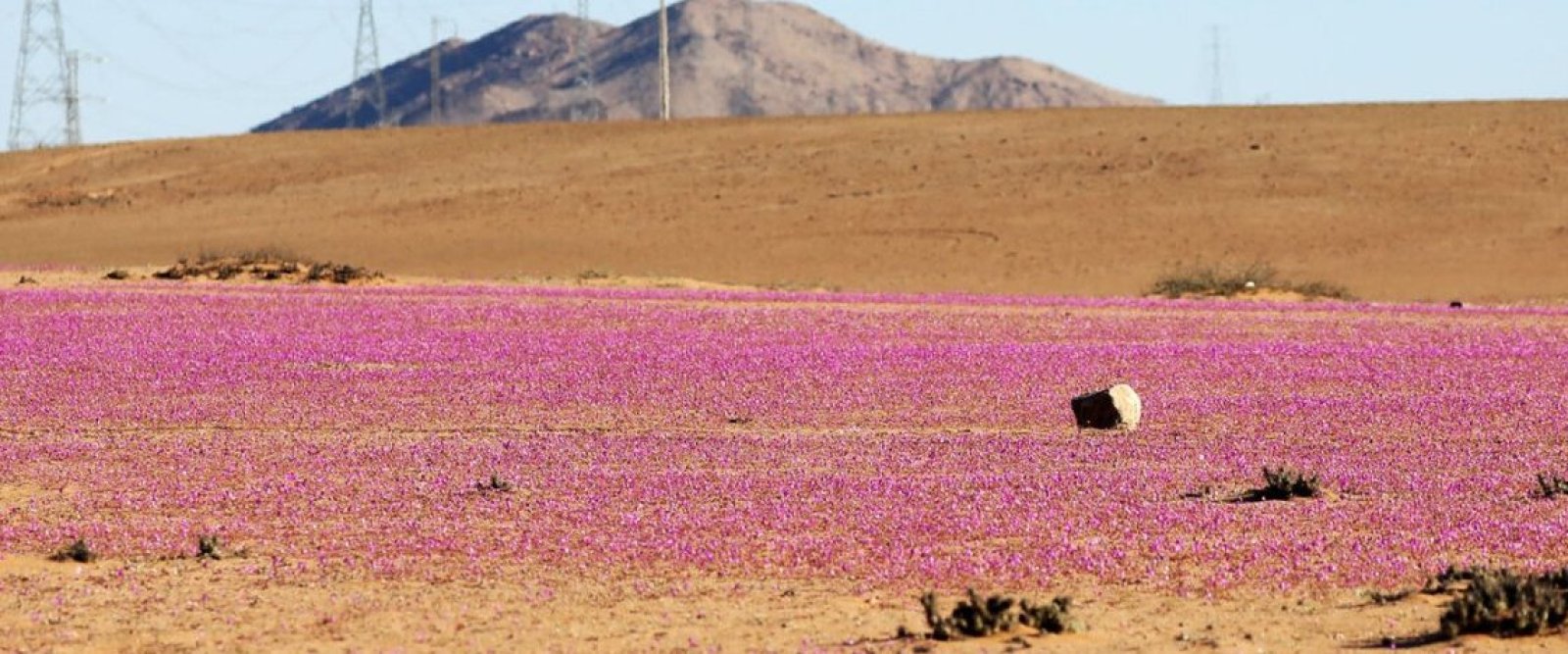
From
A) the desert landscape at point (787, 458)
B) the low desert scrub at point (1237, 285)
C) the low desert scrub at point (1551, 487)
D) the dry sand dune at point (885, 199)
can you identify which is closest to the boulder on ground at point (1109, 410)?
the desert landscape at point (787, 458)

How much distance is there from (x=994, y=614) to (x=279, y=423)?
12.1 meters

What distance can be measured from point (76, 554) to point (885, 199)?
215 ft

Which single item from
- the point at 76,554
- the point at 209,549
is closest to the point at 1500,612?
the point at 209,549

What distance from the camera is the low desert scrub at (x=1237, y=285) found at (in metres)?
53.1

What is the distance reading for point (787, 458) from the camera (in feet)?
58.8

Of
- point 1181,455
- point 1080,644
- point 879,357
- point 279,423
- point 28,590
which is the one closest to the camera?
point 1080,644

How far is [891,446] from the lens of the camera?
1892 centimetres

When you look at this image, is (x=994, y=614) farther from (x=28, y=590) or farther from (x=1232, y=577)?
(x=28, y=590)

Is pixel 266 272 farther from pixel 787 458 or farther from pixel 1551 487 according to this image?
pixel 1551 487

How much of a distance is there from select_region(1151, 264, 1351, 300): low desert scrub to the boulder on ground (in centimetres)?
3223

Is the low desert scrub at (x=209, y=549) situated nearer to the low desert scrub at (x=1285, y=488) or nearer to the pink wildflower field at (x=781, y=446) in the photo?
the pink wildflower field at (x=781, y=446)

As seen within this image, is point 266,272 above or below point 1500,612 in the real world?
above

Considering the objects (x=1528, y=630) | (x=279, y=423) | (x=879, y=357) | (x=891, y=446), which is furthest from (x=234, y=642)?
(x=879, y=357)

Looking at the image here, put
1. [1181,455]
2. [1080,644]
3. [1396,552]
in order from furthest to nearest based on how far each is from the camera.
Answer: [1181,455] < [1396,552] < [1080,644]
